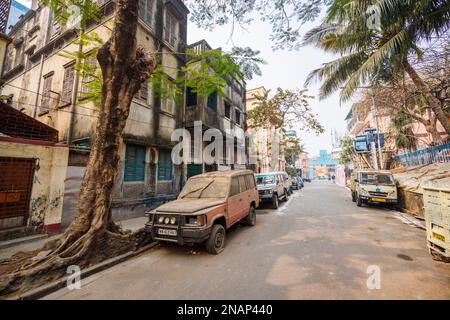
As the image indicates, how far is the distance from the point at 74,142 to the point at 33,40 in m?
9.71

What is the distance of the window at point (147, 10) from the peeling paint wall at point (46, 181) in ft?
24.7

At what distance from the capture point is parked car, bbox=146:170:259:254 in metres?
4.45

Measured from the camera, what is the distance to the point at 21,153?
5512 mm

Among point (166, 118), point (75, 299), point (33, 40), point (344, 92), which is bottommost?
point (75, 299)

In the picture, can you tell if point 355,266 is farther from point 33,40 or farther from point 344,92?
point 33,40

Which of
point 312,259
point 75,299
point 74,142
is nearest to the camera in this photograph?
point 75,299

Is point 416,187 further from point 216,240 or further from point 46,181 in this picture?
point 46,181

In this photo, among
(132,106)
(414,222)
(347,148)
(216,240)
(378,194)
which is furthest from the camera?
(347,148)

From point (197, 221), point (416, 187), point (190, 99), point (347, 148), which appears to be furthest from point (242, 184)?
point (347, 148)

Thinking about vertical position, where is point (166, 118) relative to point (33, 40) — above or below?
below

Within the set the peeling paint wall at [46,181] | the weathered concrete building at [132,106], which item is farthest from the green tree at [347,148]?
the peeling paint wall at [46,181]

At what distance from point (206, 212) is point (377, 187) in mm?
10160

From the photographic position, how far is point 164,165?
10.4 meters
